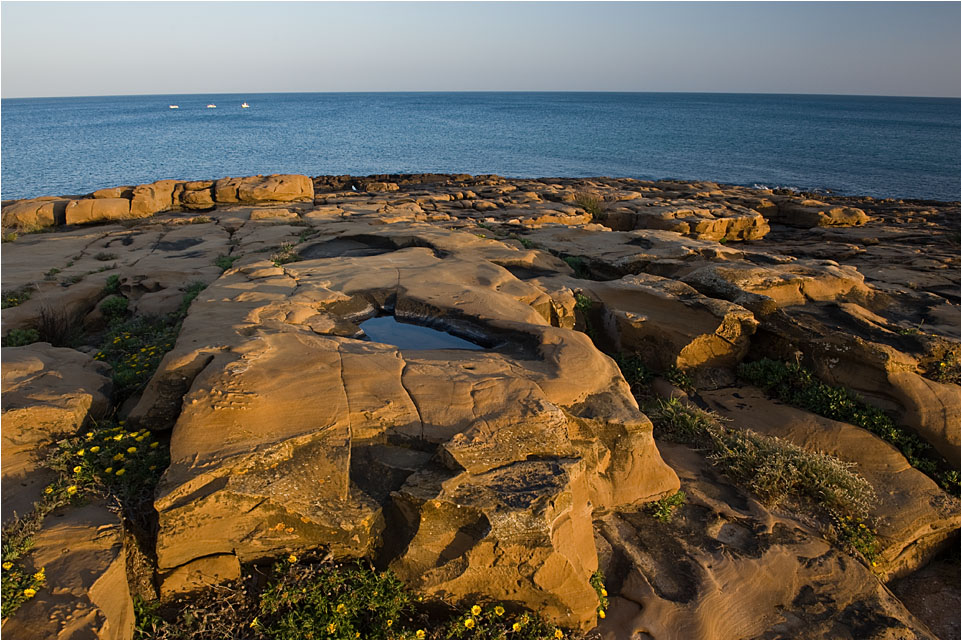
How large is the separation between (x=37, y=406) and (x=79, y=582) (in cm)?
252

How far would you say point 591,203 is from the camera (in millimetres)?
21859

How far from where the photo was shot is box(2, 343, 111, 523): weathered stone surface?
481 cm

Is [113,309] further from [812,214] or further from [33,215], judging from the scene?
[812,214]

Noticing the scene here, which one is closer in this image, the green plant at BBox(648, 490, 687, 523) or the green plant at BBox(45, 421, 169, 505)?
the green plant at BBox(45, 421, 169, 505)

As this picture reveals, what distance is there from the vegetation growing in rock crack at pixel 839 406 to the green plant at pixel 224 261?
10.3m

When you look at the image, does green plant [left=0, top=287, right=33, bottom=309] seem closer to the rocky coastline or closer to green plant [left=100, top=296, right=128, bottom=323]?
the rocky coastline

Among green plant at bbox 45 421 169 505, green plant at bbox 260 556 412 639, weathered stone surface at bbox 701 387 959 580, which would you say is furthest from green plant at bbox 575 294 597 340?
green plant at bbox 45 421 169 505

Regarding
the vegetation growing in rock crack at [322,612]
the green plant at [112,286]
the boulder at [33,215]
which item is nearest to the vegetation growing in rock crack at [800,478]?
the vegetation growing in rock crack at [322,612]

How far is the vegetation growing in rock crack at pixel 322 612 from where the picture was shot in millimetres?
4031

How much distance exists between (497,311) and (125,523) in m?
4.67

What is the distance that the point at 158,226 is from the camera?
659 inches

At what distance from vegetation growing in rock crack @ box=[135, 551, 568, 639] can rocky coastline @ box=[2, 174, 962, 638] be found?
0.10 m

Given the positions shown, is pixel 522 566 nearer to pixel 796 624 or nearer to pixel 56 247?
pixel 796 624

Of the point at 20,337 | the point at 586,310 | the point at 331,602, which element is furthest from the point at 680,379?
the point at 20,337
